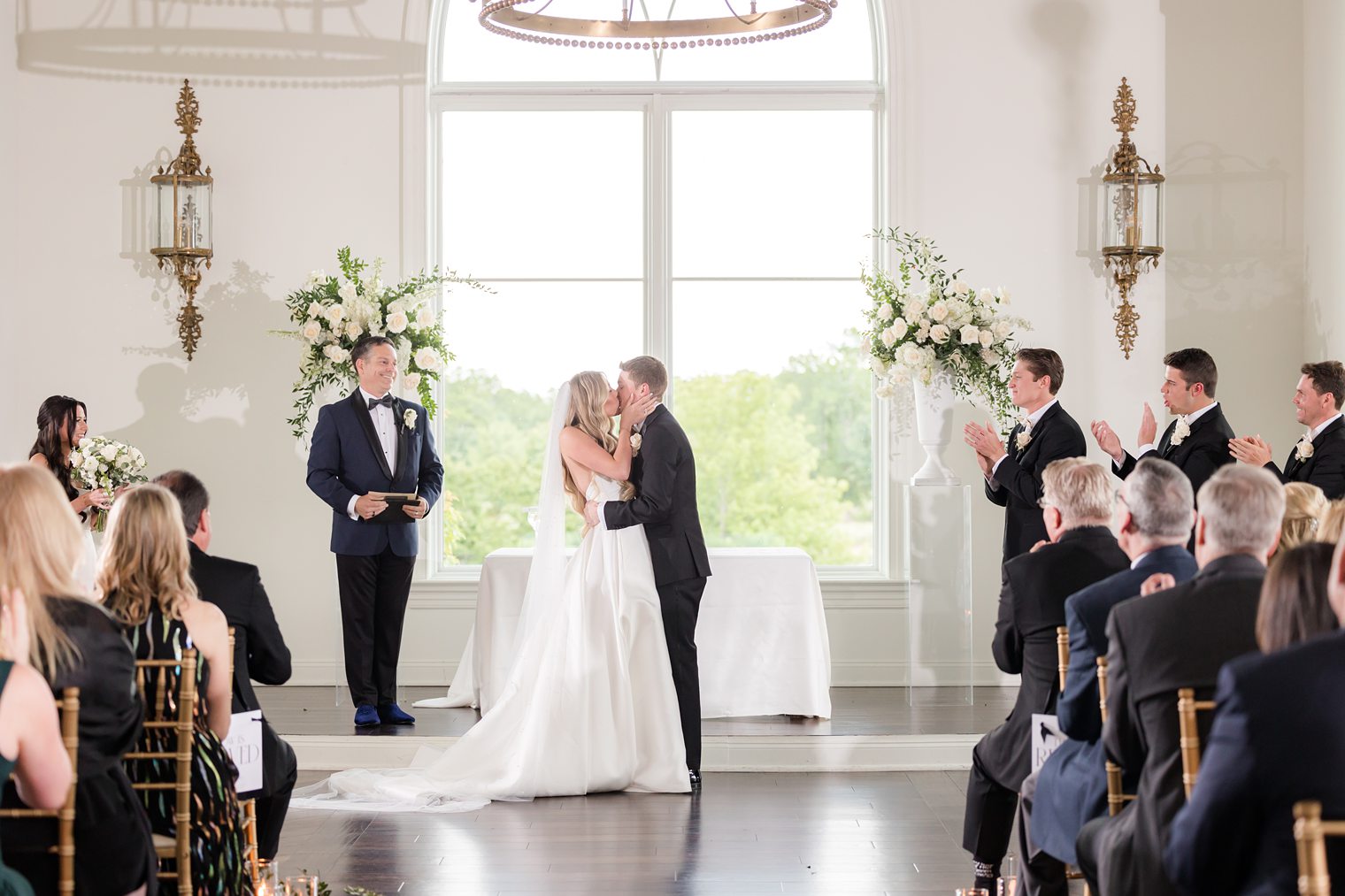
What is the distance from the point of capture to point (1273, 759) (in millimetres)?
1991

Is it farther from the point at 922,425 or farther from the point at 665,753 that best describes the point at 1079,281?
the point at 665,753

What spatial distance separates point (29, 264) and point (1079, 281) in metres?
5.94

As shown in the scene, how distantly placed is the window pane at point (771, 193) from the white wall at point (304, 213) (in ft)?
1.33

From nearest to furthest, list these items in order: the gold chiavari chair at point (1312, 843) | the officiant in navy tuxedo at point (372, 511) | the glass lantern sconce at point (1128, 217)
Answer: the gold chiavari chair at point (1312, 843) < the officiant in navy tuxedo at point (372, 511) < the glass lantern sconce at point (1128, 217)

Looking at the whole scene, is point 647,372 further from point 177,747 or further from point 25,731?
point 25,731

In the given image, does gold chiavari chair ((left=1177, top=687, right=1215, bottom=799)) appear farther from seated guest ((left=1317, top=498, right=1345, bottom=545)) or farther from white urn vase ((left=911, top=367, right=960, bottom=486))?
white urn vase ((left=911, top=367, right=960, bottom=486))

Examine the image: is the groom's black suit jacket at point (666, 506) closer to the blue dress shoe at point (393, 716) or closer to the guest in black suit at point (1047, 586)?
the blue dress shoe at point (393, 716)

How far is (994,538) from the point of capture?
313 inches

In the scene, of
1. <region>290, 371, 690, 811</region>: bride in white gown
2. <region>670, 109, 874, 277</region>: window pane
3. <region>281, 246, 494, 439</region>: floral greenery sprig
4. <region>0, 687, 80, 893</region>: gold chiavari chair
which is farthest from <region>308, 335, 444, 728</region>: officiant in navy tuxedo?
<region>0, 687, 80, 893</region>: gold chiavari chair

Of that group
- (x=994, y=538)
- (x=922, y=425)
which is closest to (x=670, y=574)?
(x=922, y=425)

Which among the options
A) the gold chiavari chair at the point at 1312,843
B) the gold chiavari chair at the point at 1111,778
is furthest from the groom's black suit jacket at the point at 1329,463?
the gold chiavari chair at the point at 1312,843

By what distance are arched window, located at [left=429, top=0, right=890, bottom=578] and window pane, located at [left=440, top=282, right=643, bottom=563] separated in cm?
1

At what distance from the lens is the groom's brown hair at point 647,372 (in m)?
5.88

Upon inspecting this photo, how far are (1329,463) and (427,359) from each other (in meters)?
4.09
